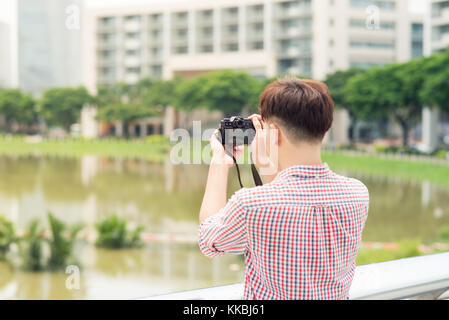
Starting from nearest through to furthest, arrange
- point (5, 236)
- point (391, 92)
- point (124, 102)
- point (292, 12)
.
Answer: point (5, 236), point (391, 92), point (292, 12), point (124, 102)

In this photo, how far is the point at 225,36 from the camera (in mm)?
24219

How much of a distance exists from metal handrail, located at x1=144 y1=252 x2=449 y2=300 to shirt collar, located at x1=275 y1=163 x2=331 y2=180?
10.6 inches

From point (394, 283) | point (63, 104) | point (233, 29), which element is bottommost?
point (394, 283)

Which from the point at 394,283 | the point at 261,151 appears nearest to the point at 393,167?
the point at 394,283

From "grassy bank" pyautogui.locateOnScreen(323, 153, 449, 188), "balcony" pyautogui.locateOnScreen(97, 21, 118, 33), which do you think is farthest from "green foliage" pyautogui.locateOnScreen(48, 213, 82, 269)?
"balcony" pyautogui.locateOnScreen(97, 21, 118, 33)

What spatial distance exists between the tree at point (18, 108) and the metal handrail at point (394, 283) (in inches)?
892

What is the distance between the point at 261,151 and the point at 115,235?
7.13 meters

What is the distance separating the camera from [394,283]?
37.0 inches

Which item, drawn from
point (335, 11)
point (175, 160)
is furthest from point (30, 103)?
point (175, 160)

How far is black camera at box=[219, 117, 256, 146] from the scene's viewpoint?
27.5 inches

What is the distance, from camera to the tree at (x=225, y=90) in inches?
743

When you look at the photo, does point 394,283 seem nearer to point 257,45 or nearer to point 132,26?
point 257,45

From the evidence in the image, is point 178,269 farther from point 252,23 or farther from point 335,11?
point 252,23

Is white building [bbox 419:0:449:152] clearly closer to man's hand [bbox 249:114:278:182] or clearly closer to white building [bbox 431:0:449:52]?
white building [bbox 431:0:449:52]
